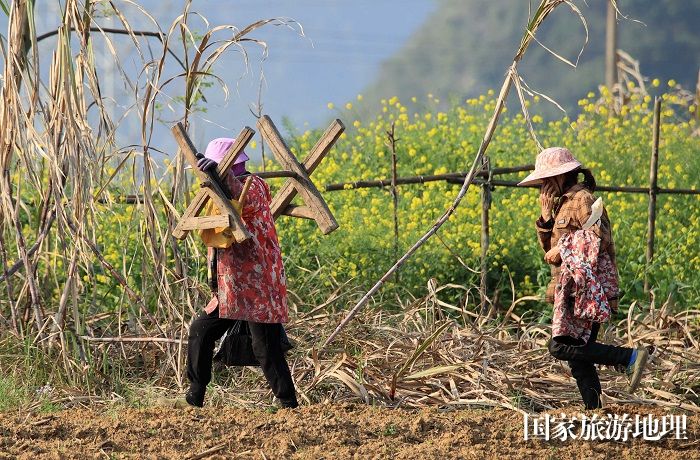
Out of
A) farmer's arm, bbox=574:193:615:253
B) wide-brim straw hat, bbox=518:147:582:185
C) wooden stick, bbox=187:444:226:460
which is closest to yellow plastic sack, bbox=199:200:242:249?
wooden stick, bbox=187:444:226:460

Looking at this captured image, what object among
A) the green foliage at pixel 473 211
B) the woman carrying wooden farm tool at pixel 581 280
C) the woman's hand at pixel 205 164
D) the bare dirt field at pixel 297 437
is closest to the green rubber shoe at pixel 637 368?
the woman carrying wooden farm tool at pixel 581 280

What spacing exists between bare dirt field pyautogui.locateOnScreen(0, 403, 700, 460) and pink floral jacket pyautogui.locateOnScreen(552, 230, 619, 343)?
1.65 ft

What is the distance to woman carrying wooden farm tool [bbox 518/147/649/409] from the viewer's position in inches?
195

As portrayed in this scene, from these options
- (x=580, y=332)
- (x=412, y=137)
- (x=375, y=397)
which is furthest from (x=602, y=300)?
(x=412, y=137)

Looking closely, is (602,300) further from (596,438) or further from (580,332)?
(596,438)

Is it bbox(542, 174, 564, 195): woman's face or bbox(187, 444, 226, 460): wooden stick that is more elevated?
bbox(542, 174, 564, 195): woman's face

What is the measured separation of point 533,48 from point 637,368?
57959mm

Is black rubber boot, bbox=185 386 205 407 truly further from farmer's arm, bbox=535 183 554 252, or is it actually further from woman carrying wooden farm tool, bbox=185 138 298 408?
farmer's arm, bbox=535 183 554 252

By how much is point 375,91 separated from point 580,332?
7879 cm

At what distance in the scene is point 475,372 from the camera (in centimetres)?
548

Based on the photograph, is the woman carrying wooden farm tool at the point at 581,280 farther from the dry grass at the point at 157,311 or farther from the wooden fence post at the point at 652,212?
the wooden fence post at the point at 652,212

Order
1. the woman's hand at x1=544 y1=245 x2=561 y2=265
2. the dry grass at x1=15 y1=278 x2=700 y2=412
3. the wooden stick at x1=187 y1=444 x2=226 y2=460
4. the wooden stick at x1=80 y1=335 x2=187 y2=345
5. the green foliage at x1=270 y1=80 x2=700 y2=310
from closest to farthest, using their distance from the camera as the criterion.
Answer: the wooden stick at x1=187 y1=444 x2=226 y2=460
the woman's hand at x1=544 y1=245 x2=561 y2=265
the dry grass at x1=15 y1=278 x2=700 y2=412
the wooden stick at x1=80 y1=335 x2=187 y2=345
the green foliage at x1=270 y1=80 x2=700 y2=310

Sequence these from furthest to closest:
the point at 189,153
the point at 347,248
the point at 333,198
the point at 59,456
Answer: the point at 333,198, the point at 347,248, the point at 189,153, the point at 59,456

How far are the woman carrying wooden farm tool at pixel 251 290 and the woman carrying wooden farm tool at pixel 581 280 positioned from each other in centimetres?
112
